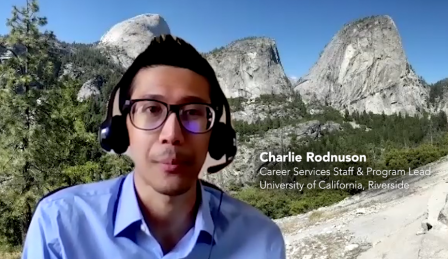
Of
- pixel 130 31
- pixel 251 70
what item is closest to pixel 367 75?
pixel 251 70

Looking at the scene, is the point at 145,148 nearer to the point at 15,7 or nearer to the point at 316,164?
the point at 15,7

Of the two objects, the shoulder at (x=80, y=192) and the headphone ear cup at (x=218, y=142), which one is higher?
the headphone ear cup at (x=218, y=142)

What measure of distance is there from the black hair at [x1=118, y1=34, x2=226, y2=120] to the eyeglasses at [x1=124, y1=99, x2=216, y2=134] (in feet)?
0.16

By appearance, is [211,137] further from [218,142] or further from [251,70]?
[251,70]

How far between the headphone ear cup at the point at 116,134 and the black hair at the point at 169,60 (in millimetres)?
50

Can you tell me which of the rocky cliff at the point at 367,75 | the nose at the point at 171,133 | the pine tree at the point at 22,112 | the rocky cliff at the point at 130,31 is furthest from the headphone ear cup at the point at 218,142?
the rocky cliff at the point at 130,31

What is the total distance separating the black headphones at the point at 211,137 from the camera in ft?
3.61

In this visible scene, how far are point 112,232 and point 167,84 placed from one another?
0.35 meters

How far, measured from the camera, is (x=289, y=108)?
297 ft

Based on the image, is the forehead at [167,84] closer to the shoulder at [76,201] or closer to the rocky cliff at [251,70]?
the shoulder at [76,201]

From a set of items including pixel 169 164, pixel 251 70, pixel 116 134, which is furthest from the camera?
pixel 251 70

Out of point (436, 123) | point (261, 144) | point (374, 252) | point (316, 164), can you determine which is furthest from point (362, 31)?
point (374, 252)

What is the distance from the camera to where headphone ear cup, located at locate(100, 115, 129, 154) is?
1.10 m

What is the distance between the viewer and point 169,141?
0.96 m
